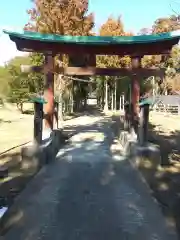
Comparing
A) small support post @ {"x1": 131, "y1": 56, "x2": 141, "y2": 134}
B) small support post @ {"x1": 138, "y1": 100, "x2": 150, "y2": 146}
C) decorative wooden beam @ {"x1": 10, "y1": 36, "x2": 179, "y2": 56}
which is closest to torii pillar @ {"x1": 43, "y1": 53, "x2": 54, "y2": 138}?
decorative wooden beam @ {"x1": 10, "y1": 36, "x2": 179, "y2": 56}

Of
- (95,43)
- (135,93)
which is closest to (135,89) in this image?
(135,93)

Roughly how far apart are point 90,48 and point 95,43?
776 millimetres

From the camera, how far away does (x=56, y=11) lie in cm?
2453

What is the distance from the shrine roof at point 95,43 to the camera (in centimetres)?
1139

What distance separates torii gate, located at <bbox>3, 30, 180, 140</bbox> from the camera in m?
11.5

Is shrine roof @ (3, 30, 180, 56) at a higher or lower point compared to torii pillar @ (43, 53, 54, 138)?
higher

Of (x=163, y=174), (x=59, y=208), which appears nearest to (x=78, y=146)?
(x=163, y=174)

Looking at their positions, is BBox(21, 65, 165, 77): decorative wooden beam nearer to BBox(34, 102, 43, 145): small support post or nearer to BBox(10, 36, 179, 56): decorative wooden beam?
BBox(10, 36, 179, 56): decorative wooden beam

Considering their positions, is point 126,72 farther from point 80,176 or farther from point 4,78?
point 4,78

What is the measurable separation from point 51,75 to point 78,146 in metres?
2.83

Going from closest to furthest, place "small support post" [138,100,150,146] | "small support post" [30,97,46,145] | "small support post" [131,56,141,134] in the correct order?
"small support post" [30,97,46,145] → "small support post" [138,100,150,146] → "small support post" [131,56,141,134]

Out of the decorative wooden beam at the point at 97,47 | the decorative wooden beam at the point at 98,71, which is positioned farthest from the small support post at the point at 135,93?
the decorative wooden beam at the point at 97,47

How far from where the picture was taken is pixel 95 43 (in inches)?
458

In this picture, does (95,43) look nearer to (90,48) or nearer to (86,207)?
(90,48)
